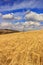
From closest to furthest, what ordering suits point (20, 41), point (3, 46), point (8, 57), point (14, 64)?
1. point (14, 64)
2. point (8, 57)
3. point (3, 46)
4. point (20, 41)

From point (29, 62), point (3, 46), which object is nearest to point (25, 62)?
point (29, 62)

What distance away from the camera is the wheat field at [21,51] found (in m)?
10.5

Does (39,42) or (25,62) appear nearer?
(25,62)

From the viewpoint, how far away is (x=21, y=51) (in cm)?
1181

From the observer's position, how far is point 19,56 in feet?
36.3

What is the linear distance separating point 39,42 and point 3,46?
8.52ft

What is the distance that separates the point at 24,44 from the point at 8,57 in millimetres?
2447

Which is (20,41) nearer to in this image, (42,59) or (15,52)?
(15,52)

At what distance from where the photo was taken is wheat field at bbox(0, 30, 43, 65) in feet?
34.3

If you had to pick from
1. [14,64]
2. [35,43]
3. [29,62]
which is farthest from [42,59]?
[35,43]

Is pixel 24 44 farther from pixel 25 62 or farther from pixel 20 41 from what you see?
pixel 25 62

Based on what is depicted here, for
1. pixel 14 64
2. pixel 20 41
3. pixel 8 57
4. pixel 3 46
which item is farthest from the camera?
pixel 20 41

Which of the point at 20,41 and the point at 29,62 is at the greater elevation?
the point at 20,41

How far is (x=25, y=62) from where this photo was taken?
1030 cm
